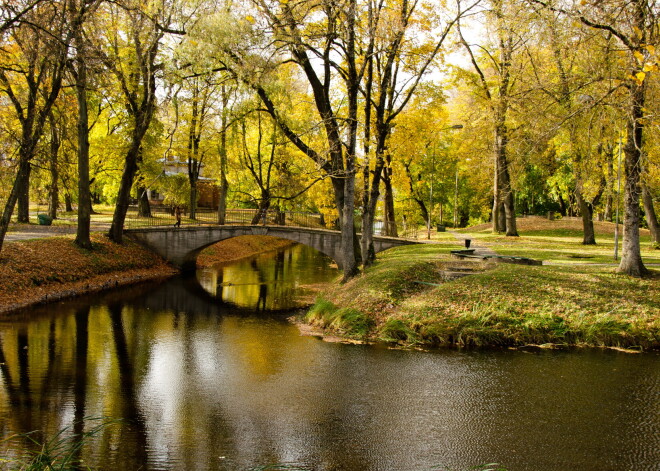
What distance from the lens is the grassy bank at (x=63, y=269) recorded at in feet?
63.6

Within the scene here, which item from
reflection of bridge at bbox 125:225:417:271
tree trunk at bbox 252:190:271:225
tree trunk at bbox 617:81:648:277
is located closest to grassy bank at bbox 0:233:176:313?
reflection of bridge at bbox 125:225:417:271

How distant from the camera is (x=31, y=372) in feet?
38.8

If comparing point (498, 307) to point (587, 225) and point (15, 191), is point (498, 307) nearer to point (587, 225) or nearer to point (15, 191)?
point (15, 191)

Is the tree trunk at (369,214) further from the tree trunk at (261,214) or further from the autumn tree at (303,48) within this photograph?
the tree trunk at (261,214)

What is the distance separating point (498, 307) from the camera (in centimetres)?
1534

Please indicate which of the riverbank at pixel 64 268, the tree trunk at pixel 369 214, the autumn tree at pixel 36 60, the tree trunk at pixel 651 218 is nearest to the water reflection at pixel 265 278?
the riverbank at pixel 64 268

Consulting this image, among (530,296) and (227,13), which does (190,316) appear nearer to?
(227,13)

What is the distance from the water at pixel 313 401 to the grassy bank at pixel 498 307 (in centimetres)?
87

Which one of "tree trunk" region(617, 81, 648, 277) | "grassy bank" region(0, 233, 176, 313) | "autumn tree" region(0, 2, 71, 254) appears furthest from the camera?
"grassy bank" region(0, 233, 176, 313)

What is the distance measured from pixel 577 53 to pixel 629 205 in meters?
4.97

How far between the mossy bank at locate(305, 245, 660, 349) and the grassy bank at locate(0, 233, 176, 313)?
33.6 ft

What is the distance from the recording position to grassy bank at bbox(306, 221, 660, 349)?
14539 millimetres

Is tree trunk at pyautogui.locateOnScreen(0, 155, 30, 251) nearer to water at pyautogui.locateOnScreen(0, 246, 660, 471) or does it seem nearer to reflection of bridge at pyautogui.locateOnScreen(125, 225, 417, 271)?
water at pyautogui.locateOnScreen(0, 246, 660, 471)

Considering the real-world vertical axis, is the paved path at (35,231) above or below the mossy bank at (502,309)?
above
